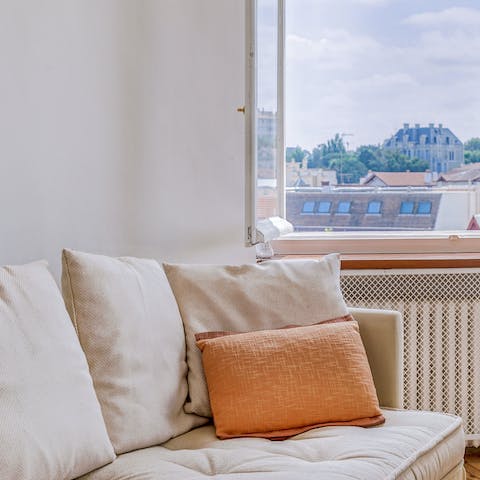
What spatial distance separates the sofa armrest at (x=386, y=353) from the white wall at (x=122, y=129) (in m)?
0.83

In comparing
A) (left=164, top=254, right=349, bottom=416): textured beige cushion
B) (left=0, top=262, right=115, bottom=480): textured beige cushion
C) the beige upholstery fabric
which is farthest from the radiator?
(left=0, top=262, right=115, bottom=480): textured beige cushion

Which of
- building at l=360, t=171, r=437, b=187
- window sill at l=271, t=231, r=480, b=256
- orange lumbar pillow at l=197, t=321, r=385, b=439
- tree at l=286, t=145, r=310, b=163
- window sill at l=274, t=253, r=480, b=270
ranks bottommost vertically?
orange lumbar pillow at l=197, t=321, r=385, b=439

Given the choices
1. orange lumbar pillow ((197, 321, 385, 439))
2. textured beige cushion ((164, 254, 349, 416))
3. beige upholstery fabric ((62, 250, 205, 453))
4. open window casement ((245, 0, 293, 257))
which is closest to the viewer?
beige upholstery fabric ((62, 250, 205, 453))

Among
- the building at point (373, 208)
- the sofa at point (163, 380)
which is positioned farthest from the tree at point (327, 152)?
the sofa at point (163, 380)

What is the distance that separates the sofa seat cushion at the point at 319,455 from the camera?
68.2 inches

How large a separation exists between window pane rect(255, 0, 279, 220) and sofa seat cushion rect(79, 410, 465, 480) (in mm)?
1181

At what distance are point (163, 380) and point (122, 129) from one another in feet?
3.30

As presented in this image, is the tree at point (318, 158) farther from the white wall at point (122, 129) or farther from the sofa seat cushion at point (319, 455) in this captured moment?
the sofa seat cushion at point (319, 455)

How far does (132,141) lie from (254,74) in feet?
1.56

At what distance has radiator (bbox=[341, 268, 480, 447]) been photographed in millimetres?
3080

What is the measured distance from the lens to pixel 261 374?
6.86ft

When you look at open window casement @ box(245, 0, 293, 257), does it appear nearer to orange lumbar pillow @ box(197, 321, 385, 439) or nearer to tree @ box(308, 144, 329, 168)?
tree @ box(308, 144, 329, 168)

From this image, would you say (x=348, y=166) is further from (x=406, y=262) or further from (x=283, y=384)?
(x=283, y=384)

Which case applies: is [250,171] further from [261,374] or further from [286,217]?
[261,374]
